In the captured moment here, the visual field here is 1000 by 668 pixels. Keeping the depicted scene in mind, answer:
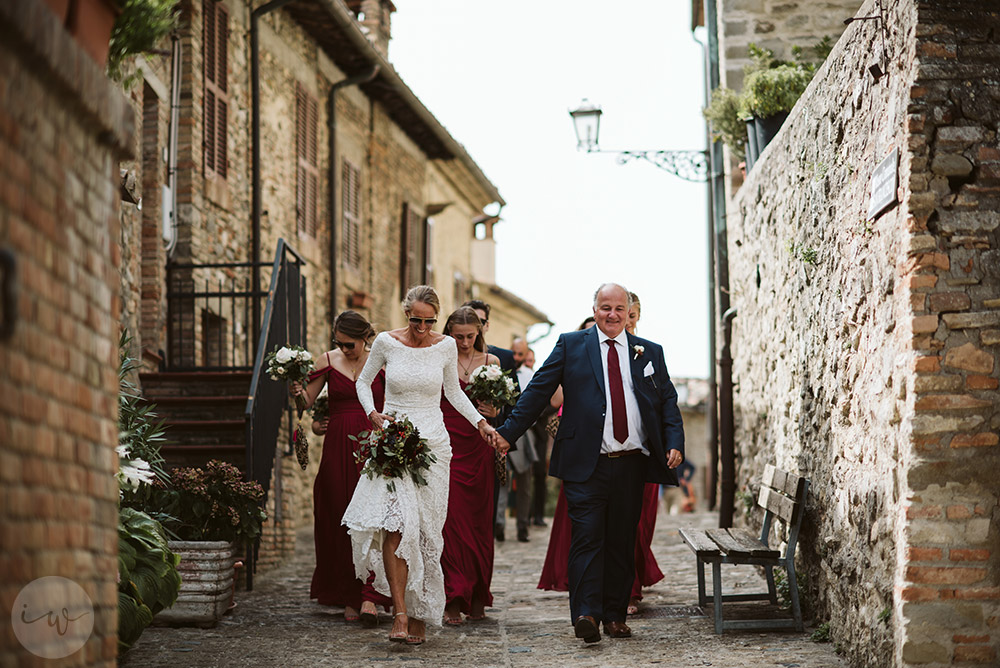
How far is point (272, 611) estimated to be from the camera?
7.60 meters

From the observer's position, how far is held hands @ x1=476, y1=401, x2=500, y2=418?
7.58m

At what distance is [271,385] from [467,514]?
232 centimetres

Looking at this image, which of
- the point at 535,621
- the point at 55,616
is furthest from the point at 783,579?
the point at 55,616

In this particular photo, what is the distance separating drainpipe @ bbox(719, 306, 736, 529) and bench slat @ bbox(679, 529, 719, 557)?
3.31 m

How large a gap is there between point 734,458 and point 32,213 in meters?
8.83

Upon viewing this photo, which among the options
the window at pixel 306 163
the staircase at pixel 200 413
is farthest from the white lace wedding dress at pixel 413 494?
the window at pixel 306 163

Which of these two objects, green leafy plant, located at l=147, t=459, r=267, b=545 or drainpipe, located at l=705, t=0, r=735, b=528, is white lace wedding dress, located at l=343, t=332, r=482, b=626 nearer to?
green leafy plant, located at l=147, t=459, r=267, b=545

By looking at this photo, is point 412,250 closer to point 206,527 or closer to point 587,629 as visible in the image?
point 206,527

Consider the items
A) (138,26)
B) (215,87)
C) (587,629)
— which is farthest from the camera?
(215,87)

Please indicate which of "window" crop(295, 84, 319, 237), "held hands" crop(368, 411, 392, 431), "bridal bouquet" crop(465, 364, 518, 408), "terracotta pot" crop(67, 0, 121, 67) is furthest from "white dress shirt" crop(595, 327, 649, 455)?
"window" crop(295, 84, 319, 237)

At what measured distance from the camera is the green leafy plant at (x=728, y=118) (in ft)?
33.0

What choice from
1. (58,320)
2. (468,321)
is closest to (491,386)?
(468,321)

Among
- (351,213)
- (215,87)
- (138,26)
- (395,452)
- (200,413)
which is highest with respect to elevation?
(215,87)

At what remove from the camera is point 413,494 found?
6.55 m
